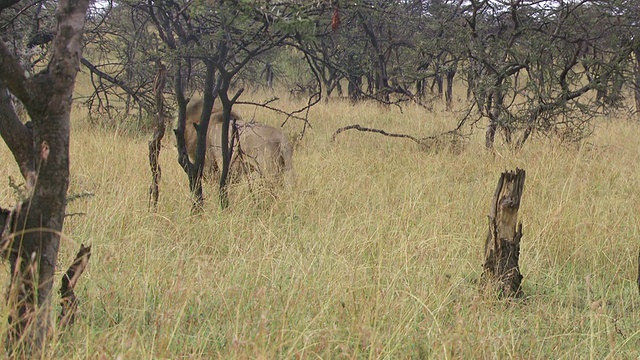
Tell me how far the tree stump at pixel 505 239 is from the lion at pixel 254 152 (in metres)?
1.97

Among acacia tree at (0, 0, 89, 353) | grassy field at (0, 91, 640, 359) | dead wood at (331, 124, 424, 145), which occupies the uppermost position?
acacia tree at (0, 0, 89, 353)

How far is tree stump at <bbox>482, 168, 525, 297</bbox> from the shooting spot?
10.5 ft

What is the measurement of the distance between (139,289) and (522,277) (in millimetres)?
1794

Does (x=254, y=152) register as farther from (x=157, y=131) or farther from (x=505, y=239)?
(x=505, y=239)

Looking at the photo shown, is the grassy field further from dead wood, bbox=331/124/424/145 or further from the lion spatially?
dead wood, bbox=331/124/424/145

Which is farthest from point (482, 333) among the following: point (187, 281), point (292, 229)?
point (292, 229)

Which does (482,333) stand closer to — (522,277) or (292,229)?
(522,277)

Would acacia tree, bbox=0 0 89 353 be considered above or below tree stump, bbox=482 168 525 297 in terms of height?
→ above

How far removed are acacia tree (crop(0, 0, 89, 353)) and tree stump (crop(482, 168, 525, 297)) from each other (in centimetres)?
200

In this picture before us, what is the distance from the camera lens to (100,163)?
560 cm

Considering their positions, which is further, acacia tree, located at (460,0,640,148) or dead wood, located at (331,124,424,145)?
dead wood, located at (331,124,424,145)

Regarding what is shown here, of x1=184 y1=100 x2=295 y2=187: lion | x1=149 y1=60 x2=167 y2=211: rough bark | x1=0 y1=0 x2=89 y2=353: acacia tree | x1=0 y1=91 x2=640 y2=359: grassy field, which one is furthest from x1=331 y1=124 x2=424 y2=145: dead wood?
x1=0 y1=0 x2=89 y2=353: acacia tree

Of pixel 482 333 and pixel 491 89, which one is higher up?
pixel 491 89

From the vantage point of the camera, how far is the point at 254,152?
504cm
